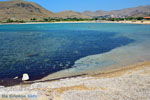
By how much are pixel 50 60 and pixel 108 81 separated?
12049 millimetres

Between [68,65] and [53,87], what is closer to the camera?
[53,87]

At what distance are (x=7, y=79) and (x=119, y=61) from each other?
1390 cm

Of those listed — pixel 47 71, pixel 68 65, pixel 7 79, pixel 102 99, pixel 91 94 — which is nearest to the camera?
pixel 102 99

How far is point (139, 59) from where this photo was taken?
24500 mm

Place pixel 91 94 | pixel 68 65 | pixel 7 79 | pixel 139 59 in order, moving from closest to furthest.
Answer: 1. pixel 91 94
2. pixel 7 79
3. pixel 68 65
4. pixel 139 59

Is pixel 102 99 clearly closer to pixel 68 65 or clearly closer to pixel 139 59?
pixel 68 65

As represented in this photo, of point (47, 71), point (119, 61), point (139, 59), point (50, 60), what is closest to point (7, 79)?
point (47, 71)

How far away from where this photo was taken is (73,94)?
12.1 metres

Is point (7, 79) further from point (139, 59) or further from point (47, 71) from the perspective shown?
point (139, 59)

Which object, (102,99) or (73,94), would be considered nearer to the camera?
(102,99)

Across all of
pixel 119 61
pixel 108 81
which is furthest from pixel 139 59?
pixel 108 81

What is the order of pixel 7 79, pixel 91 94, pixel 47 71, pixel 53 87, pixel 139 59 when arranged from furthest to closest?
pixel 139 59 → pixel 47 71 → pixel 7 79 → pixel 53 87 → pixel 91 94

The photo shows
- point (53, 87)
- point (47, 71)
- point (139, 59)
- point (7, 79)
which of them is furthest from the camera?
point (139, 59)

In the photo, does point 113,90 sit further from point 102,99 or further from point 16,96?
point 16,96
